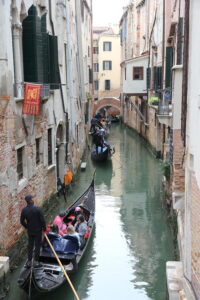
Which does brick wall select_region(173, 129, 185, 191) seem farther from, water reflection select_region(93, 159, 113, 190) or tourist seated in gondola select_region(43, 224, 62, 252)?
water reflection select_region(93, 159, 113, 190)

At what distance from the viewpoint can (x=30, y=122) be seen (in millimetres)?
8250

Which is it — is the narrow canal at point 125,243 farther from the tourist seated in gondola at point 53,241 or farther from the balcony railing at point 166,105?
the balcony railing at point 166,105

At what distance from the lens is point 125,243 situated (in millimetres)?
8797

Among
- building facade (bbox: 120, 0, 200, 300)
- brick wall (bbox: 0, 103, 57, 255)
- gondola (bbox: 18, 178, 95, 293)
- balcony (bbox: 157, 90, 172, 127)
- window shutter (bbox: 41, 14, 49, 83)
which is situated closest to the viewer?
building facade (bbox: 120, 0, 200, 300)

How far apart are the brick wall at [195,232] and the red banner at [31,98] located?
14.1 ft

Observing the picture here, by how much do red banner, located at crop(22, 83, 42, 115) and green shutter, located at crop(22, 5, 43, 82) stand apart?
0.50 meters

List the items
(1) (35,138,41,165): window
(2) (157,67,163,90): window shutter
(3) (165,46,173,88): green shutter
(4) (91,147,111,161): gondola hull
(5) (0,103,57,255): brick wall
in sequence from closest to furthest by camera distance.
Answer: (5) (0,103,57,255): brick wall → (1) (35,138,41,165): window → (3) (165,46,173,88): green shutter → (2) (157,67,163,90): window shutter → (4) (91,147,111,161): gondola hull

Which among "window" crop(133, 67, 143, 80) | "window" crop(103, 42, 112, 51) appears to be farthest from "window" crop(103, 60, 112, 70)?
"window" crop(133, 67, 143, 80)

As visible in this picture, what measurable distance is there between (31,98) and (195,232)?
473 cm

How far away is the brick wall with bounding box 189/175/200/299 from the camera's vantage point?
4.01m

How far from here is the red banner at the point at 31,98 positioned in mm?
7629

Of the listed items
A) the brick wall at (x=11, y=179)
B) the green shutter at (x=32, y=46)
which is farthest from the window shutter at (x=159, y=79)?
the brick wall at (x=11, y=179)

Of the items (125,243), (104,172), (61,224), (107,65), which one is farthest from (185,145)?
(107,65)

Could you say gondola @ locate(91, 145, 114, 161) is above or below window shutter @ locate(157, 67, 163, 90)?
below
